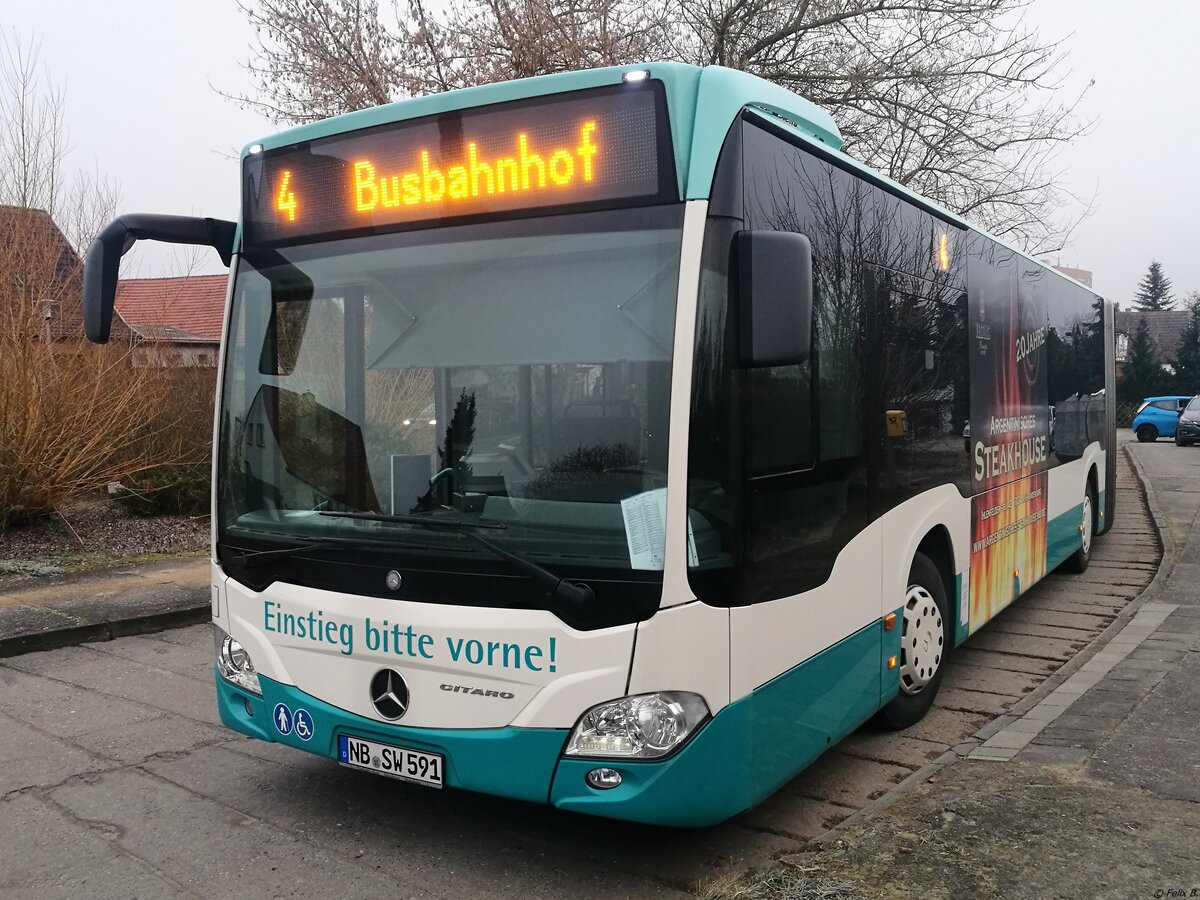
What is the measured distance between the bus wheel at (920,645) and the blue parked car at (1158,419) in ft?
127

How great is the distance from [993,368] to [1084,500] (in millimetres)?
3959

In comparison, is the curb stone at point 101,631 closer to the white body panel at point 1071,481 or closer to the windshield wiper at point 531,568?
the windshield wiper at point 531,568

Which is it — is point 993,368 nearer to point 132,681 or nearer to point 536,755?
point 536,755

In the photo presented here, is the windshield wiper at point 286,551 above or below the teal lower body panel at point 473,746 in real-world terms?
above

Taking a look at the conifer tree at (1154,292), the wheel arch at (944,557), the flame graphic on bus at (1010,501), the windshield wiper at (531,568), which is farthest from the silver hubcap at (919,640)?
the conifer tree at (1154,292)

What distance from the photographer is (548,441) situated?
353cm

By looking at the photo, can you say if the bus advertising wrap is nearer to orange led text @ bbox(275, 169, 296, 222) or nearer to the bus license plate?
the bus license plate

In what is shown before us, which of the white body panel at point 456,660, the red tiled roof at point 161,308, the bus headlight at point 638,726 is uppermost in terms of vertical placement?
the red tiled roof at point 161,308

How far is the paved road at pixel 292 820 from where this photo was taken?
372 cm

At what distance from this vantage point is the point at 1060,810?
4004 millimetres

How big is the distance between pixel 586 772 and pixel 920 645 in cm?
255

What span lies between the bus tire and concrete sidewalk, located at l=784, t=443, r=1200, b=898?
383cm

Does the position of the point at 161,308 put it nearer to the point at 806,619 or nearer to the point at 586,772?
the point at 806,619

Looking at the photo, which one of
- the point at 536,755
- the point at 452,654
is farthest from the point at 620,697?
the point at 452,654
